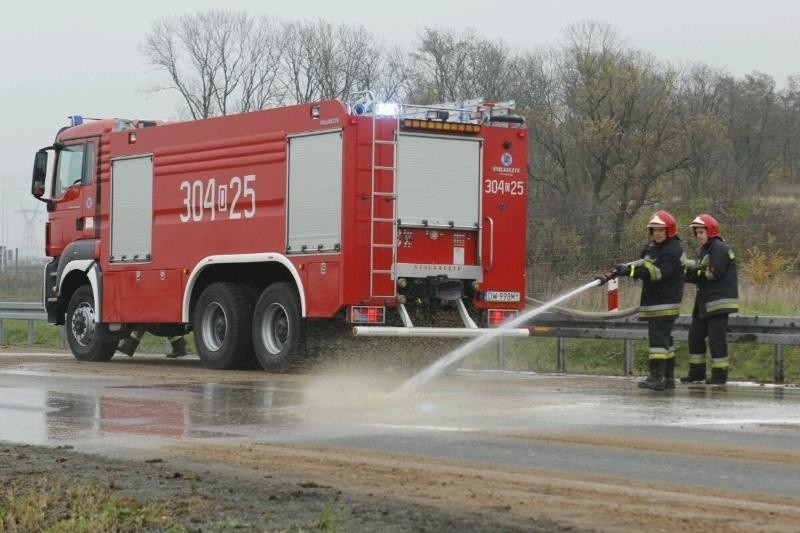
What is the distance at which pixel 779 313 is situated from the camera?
61.0 ft

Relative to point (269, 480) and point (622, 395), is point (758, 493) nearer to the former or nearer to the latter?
point (269, 480)

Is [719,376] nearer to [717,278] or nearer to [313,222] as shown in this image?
[717,278]

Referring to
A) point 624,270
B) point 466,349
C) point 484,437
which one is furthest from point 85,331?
point 484,437

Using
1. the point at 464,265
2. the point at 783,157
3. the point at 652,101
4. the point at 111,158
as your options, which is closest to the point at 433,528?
the point at 464,265

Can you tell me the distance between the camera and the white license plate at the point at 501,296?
15500 mm

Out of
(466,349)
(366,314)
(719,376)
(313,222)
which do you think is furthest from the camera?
(313,222)

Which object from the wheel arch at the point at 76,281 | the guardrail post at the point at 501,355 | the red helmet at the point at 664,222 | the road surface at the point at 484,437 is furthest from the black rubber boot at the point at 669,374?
the wheel arch at the point at 76,281

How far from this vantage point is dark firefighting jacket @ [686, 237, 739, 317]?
13836mm

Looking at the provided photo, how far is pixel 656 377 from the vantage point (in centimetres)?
1303

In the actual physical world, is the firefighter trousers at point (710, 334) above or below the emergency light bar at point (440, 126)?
below

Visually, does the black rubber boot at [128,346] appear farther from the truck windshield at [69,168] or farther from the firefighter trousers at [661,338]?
the firefighter trousers at [661,338]

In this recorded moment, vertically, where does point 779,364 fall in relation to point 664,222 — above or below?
below

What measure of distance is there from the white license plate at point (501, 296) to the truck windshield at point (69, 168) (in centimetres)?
655

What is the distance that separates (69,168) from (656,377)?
31.7ft
